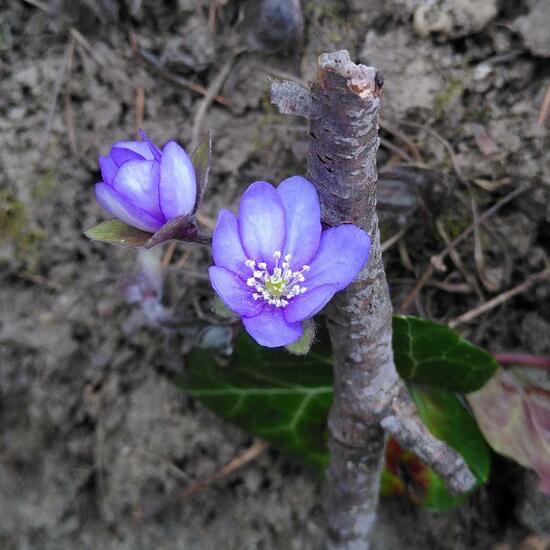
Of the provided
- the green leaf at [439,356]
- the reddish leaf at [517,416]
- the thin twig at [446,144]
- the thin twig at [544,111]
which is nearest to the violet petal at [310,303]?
the green leaf at [439,356]

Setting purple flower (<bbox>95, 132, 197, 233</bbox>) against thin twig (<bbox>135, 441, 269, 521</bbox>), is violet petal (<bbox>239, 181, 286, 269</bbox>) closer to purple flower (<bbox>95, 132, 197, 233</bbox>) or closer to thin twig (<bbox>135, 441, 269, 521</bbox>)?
purple flower (<bbox>95, 132, 197, 233</bbox>)

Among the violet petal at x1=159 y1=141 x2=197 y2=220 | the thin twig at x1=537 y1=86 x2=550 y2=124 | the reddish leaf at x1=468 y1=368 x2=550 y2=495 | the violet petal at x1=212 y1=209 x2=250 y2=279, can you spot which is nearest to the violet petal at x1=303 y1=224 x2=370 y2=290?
the violet petal at x1=212 y1=209 x2=250 y2=279

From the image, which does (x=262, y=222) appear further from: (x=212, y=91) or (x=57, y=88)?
(x=57, y=88)

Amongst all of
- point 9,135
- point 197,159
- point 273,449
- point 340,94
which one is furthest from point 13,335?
point 340,94

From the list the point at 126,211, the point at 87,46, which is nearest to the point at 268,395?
the point at 126,211

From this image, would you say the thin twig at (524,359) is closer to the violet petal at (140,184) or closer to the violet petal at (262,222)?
the violet petal at (262,222)
